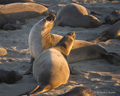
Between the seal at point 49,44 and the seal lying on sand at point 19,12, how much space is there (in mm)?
2957

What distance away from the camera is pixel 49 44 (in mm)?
4516

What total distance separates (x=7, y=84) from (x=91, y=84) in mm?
1141

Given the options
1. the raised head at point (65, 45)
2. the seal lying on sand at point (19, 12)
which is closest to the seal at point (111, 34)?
the raised head at point (65, 45)

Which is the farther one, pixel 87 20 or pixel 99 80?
pixel 87 20

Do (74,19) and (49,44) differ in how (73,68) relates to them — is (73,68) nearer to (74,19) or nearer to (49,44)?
(49,44)

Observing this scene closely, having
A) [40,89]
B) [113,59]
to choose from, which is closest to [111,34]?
[113,59]

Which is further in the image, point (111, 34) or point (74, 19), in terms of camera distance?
point (74, 19)

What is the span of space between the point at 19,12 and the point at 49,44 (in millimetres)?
3788

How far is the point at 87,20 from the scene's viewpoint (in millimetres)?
7523

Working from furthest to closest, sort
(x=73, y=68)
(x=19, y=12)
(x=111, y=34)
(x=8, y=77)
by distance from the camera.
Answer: (x=19, y=12) → (x=111, y=34) → (x=73, y=68) → (x=8, y=77)

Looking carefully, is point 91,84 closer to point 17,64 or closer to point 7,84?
point 7,84

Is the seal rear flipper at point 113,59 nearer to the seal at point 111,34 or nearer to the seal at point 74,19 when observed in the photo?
the seal at point 111,34

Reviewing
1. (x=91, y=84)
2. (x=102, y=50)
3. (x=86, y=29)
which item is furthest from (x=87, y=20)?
(x=91, y=84)

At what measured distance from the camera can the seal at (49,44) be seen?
14.4ft
